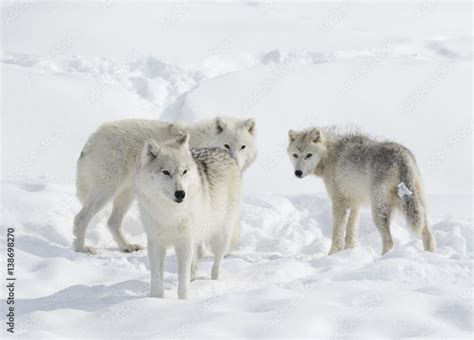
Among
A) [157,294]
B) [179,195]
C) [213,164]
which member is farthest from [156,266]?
[213,164]

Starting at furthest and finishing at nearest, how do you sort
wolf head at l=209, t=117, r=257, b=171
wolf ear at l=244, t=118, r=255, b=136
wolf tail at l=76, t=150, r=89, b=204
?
1. wolf ear at l=244, t=118, r=255, b=136
2. wolf head at l=209, t=117, r=257, b=171
3. wolf tail at l=76, t=150, r=89, b=204

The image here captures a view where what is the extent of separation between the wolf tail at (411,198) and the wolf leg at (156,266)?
9.42ft

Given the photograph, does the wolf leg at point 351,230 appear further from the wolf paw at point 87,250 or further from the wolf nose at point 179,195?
the wolf nose at point 179,195

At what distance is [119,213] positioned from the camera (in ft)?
26.7

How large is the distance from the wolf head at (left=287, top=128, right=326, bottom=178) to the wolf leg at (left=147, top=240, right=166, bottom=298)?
3.10 meters

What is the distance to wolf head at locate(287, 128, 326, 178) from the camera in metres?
8.23

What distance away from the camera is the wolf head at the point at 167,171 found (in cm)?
514

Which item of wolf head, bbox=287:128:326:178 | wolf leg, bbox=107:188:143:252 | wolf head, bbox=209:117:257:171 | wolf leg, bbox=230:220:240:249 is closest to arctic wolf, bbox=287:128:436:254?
wolf head, bbox=287:128:326:178

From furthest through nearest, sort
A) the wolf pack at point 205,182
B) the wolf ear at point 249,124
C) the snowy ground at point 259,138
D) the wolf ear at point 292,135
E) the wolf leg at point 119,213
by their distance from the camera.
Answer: the wolf ear at point 249,124, the wolf ear at point 292,135, the wolf leg at point 119,213, the wolf pack at point 205,182, the snowy ground at point 259,138

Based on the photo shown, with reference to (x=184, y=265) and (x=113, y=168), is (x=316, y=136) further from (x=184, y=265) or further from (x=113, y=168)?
(x=184, y=265)


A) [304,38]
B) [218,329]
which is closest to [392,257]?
[218,329]

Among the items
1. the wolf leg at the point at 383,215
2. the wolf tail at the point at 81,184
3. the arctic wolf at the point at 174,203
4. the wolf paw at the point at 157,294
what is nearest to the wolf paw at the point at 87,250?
the wolf tail at the point at 81,184

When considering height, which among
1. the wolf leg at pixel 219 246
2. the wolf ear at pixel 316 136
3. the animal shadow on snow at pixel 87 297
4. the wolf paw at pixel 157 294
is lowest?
the animal shadow on snow at pixel 87 297

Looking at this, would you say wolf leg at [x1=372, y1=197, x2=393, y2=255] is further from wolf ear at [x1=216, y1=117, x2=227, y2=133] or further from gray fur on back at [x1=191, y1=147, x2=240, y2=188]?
wolf ear at [x1=216, y1=117, x2=227, y2=133]
